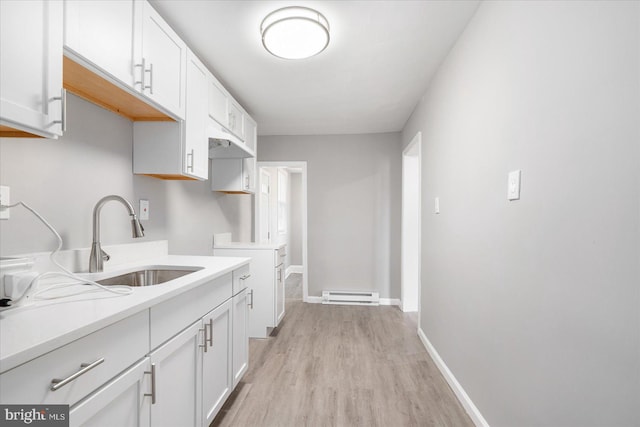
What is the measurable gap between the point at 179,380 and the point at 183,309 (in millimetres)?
294

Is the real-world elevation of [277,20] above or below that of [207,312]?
above

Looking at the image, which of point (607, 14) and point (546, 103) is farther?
point (546, 103)

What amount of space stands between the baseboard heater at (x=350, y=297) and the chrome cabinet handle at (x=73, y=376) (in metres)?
3.48

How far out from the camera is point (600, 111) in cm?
87

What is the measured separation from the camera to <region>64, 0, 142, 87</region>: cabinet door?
1095 mm

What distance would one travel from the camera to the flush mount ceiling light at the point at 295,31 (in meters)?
1.70

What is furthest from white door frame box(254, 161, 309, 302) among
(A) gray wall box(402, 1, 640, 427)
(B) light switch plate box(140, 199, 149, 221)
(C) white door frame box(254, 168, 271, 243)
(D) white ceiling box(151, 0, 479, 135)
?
(A) gray wall box(402, 1, 640, 427)

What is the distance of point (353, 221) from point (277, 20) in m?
2.89

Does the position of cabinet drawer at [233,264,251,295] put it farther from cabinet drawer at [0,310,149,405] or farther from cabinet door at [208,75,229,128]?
cabinet door at [208,75,229,128]

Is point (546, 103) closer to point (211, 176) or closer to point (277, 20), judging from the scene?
point (277, 20)

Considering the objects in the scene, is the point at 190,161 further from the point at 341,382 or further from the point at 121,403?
the point at 341,382

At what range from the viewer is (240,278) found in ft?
6.51

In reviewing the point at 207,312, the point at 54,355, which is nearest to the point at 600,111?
the point at 54,355

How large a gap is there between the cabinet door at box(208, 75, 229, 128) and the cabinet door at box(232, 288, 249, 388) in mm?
1366
